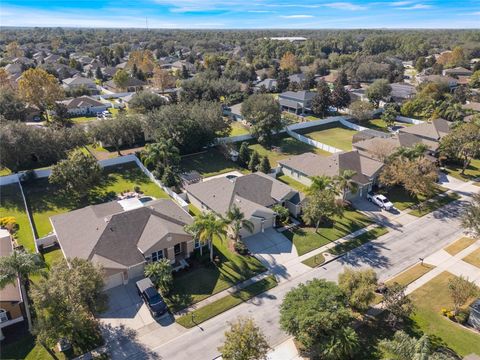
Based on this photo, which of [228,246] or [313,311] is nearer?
[313,311]

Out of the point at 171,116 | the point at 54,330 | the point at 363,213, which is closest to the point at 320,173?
the point at 363,213

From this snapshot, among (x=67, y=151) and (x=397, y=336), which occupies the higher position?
(x=397, y=336)

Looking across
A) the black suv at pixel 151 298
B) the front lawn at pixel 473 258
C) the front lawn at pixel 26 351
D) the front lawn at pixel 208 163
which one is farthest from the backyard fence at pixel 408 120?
the front lawn at pixel 26 351

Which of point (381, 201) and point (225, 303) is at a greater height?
point (381, 201)

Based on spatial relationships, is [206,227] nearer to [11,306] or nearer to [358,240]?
[11,306]

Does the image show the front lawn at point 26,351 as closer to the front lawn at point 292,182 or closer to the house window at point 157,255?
the house window at point 157,255

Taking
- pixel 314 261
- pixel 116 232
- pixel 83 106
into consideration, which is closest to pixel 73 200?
pixel 116 232

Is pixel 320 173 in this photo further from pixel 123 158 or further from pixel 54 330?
pixel 54 330

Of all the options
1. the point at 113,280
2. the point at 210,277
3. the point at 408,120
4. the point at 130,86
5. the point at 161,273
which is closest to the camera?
the point at 161,273
